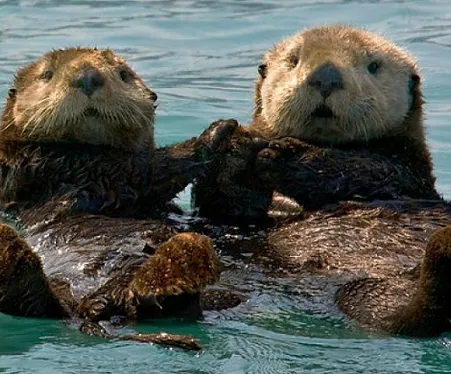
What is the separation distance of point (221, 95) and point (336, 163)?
486 centimetres

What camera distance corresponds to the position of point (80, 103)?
7.09 metres

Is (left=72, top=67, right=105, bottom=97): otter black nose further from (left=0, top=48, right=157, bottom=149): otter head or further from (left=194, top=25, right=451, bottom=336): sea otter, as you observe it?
(left=194, top=25, right=451, bottom=336): sea otter

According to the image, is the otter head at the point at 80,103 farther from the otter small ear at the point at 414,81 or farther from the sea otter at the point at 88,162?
the otter small ear at the point at 414,81

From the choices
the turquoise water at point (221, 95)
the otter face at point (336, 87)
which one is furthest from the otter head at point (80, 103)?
the turquoise water at point (221, 95)

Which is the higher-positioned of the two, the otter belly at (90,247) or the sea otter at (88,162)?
the sea otter at (88,162)

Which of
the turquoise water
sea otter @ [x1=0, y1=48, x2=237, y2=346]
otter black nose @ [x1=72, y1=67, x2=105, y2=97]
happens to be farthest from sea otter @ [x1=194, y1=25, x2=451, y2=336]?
otter black nose @ [x1=72, y1=67, x2=105, y2=97]

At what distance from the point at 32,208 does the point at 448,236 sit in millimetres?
2651

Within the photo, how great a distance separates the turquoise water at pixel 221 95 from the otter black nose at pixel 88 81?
139cm

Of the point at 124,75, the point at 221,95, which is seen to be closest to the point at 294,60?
the point at 124,75

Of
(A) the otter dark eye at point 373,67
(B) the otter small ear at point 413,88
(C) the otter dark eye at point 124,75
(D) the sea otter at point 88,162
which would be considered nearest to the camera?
(D) the sea otter at point 88,162

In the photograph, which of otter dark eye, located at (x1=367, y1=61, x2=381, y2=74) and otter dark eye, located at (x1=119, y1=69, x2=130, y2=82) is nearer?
otter dark eye, located at (x1=119, y1=69, x2=130, y2=82)

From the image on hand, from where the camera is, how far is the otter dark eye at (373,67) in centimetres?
761

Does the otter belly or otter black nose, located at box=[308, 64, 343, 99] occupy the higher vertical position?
otter black nose, located at box=[308, 64, 343, 99]

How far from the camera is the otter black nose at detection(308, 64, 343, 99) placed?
7.09 metres
